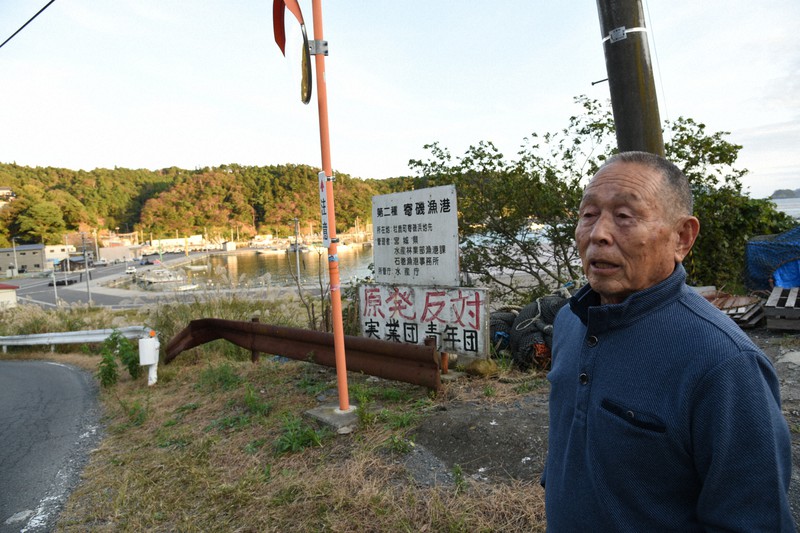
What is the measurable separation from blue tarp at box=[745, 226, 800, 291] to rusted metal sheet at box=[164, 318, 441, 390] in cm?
578

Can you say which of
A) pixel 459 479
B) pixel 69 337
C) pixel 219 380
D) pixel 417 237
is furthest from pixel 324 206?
→ pixel 69 337

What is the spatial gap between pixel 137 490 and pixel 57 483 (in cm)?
108

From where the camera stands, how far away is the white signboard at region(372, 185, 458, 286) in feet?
18.1

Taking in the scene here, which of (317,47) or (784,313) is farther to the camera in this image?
(784,313)

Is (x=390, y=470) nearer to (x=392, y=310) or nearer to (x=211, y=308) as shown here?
(x=392, y=310)

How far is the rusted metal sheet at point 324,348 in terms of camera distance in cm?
475

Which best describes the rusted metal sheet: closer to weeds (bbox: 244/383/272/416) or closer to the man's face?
weeds (bbox: 244/383/272/416)

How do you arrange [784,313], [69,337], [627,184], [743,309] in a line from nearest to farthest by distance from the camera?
[627,184]
[784,313]
[743,309]
[69,337]

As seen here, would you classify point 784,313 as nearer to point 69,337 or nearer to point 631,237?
point 631,237

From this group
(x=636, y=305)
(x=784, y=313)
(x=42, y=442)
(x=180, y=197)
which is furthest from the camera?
(x=180, y=197)

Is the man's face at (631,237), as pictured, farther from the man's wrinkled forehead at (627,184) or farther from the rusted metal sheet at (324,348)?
the rusted metal sheet at (324,348)

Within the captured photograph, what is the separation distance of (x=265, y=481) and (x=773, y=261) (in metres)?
8.11

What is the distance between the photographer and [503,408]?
4.29 m

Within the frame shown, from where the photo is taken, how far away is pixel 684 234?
1.41 meters
